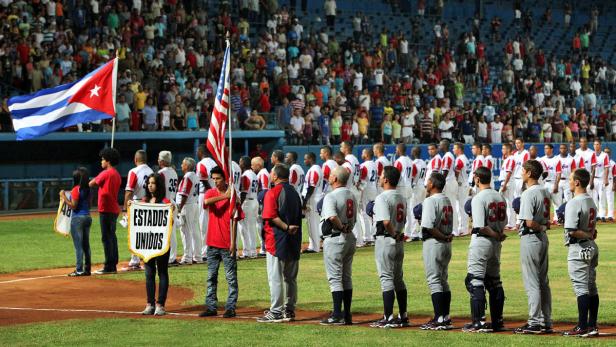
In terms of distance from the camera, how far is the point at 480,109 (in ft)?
147

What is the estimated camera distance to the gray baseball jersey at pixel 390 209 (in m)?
13.0

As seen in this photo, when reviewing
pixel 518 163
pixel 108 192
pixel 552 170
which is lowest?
pixel 108 192

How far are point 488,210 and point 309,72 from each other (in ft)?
88.1

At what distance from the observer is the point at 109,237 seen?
755 inches

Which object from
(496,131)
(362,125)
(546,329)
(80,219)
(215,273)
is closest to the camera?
(546,329)

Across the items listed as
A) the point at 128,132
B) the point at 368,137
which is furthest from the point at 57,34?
the point at 368,137

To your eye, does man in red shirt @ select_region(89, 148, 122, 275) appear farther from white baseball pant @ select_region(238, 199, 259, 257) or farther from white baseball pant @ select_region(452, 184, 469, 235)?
white baseball pant @ select_region(452, 184, 469, 235)

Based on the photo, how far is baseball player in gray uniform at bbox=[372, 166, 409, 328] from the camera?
42.8ft

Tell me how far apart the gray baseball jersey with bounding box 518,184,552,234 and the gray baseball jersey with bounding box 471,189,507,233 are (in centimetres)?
24

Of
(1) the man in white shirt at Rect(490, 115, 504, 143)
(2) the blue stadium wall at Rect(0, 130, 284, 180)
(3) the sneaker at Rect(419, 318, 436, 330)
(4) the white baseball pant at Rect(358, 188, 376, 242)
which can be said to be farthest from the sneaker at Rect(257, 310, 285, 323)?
(1) the man in white shirt at Rect(490, 115, 504, 143)

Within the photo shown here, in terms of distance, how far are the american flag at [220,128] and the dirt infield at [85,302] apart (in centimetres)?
203

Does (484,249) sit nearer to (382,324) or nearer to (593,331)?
(593,331)

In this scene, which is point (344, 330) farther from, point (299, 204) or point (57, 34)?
point (57, 34)

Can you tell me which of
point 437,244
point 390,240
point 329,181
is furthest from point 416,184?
Result: point 437,244
